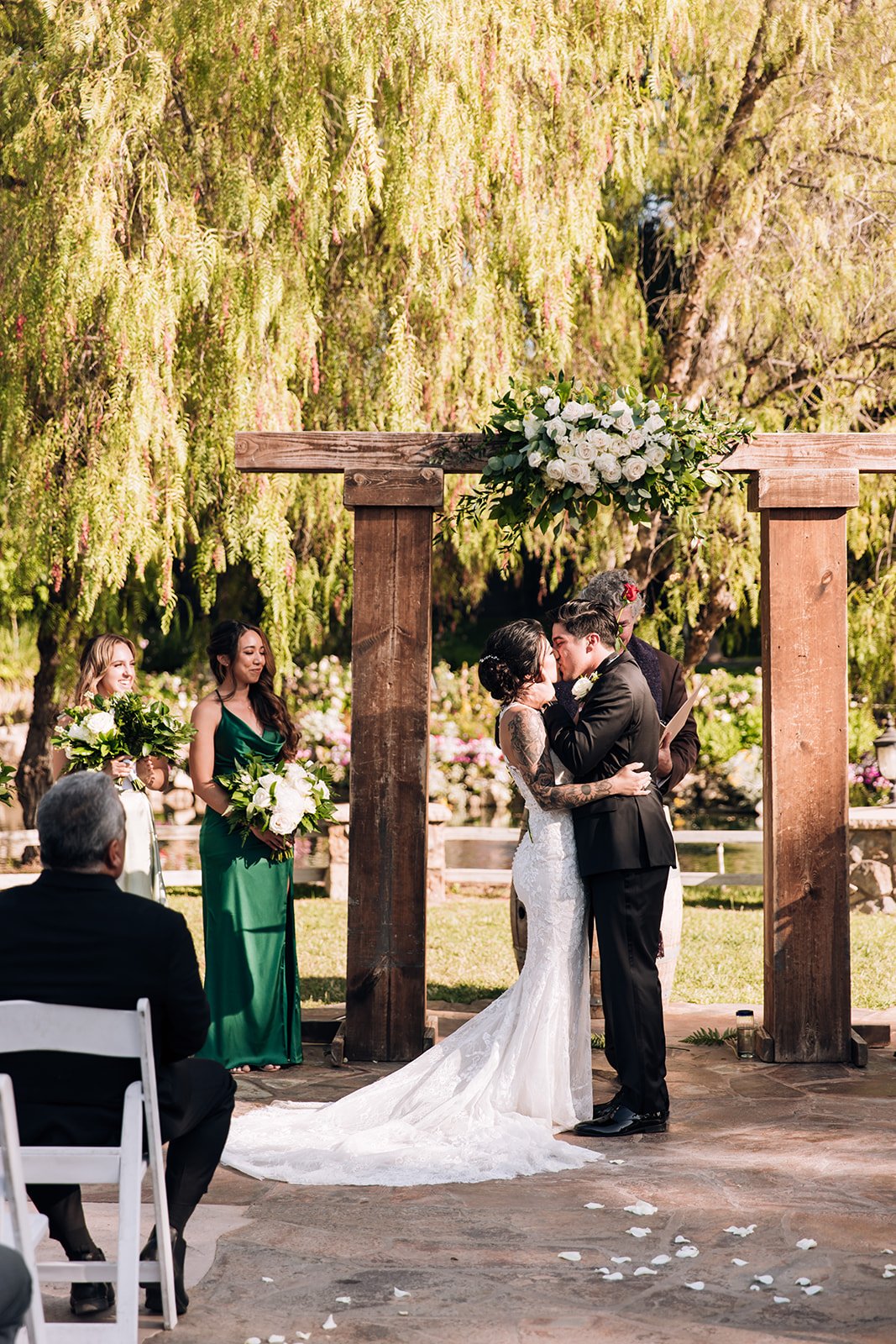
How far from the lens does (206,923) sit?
6.32m

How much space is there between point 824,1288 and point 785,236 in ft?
27.6

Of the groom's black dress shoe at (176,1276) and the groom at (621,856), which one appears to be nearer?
the groom's black dress shoe at (176,1276)

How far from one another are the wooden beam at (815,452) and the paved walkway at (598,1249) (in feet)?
8.63

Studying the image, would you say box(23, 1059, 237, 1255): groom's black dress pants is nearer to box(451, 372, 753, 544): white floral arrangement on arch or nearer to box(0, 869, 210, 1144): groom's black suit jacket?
box(0, 869, 210, 1144): groom's black suit jacket

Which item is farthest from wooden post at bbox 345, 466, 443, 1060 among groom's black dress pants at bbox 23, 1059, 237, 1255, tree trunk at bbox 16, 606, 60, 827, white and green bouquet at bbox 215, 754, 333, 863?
tree trunk at bbox 16, 606, 60, 827

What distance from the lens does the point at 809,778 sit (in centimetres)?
633

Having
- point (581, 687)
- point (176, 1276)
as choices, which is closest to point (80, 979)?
point (176, 1276)

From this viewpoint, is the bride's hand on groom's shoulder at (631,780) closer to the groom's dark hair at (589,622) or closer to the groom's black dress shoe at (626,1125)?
the groom's dark hair at (589,622)

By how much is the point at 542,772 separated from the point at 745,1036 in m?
1.73

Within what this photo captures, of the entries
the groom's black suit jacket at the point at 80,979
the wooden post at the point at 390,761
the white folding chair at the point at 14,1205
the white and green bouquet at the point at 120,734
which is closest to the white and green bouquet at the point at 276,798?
the wooden post at the point at 390,761

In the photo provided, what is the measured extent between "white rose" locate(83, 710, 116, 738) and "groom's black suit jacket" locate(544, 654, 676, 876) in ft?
5.75

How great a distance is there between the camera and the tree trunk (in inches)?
467

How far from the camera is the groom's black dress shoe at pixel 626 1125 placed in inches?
209

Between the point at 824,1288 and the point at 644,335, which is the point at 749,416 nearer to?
the point at 644,335
